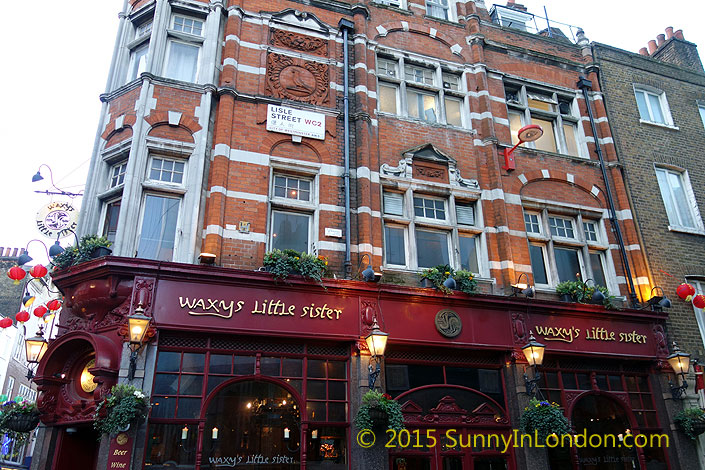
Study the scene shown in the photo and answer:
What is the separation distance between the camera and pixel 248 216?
38.8 ft

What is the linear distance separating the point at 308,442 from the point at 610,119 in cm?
1366

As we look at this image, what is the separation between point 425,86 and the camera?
15.3 metres

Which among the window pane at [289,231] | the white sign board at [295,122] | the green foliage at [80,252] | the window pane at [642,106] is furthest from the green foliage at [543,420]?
the window pane at [642,106]

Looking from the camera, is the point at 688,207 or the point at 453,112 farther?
the point at 688,207

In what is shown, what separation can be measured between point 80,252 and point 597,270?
1301 cm

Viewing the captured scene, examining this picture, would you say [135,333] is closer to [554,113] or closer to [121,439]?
[121,439]

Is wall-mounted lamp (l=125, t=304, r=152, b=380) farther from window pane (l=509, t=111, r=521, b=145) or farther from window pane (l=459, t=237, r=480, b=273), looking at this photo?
window pane (l=509, t=111, r=521, b=145)

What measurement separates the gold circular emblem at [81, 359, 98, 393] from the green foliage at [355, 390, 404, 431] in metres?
5.04

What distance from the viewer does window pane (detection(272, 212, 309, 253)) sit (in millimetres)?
12164

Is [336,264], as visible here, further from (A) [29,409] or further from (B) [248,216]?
(A) [29,409]

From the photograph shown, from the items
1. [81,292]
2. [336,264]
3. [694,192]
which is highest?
[694,192]

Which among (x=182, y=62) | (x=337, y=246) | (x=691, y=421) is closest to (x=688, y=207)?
(x=691, y=421)

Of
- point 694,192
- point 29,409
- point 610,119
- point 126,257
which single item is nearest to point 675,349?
point 694,192

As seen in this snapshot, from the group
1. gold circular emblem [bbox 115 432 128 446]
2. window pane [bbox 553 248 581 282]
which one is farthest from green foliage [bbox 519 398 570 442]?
gold circular emblem [bbox 115 432 128 446]
